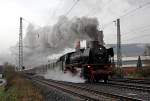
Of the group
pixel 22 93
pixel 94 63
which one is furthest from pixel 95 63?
pixel 22 93

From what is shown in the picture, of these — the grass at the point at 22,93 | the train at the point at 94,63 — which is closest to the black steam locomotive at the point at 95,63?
the train at the point at 94,63

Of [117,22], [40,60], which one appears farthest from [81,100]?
[40,60]

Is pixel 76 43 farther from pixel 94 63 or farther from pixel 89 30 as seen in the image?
pixel 94 63

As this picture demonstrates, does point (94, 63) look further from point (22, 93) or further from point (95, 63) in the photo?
point (22, 93)

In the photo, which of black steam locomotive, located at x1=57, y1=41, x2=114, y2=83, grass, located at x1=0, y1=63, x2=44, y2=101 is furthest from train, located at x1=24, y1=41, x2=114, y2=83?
grass, located at x1=0, y1=63, x2=44, y2=101

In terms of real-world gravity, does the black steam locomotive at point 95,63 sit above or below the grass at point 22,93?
above

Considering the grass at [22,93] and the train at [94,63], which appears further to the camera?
the train at [94,63]

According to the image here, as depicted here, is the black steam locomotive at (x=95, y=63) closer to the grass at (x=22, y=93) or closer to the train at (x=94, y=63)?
the train at (x=94, y=63)

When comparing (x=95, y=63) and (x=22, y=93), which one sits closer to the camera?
(x=22, y=93)

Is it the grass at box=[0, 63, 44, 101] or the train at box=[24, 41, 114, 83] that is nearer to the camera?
the grass at box=[0, 63, 44, 101]

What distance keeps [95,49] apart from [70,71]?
5.57 metres

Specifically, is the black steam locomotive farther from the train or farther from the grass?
the grass

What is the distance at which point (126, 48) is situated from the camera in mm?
158125

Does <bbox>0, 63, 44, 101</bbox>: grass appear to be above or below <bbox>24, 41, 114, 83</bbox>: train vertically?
below
